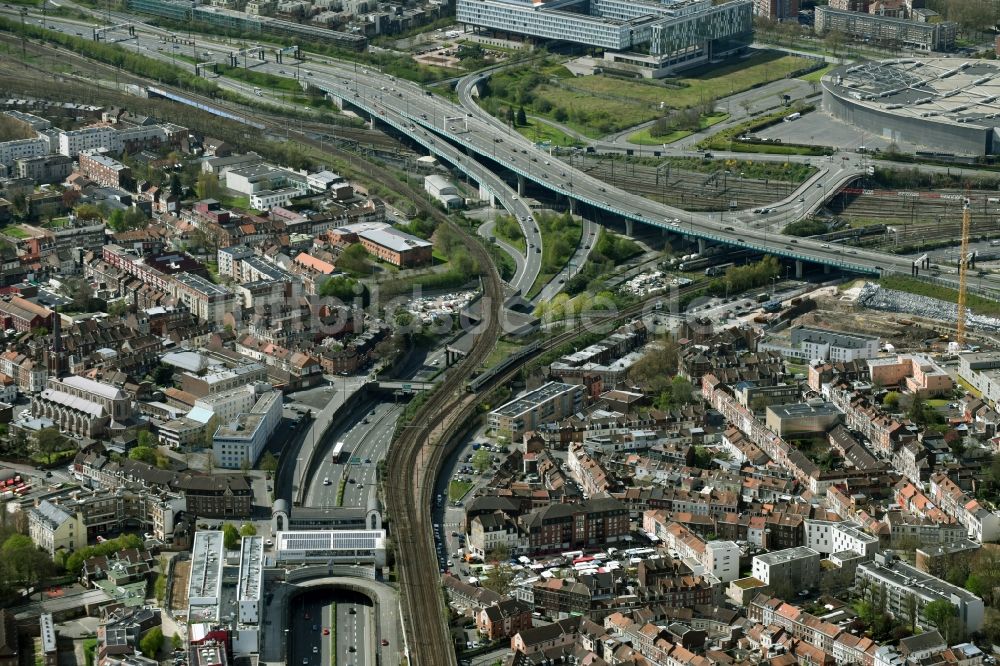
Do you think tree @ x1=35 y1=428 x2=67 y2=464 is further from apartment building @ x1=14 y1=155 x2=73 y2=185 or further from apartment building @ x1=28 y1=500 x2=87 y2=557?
apartment building @ x1=14 y1=155 x2=73 y2=185

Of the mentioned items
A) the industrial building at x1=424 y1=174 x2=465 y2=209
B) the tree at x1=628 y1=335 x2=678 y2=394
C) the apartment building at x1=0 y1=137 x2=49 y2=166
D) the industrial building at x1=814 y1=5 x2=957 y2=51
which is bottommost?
the tree at x1=628 y1=335 x2=678 y2=394

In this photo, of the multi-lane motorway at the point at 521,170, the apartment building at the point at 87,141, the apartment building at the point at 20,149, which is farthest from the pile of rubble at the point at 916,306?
the apartment building at the point at 20,149

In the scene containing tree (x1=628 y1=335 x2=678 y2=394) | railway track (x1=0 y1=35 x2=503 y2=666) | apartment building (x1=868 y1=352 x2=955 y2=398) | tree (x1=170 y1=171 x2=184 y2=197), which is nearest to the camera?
railway track (x1=0 y1=35 x2=503 y2=666)

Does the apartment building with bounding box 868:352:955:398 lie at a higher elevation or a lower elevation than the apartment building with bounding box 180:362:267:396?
higher

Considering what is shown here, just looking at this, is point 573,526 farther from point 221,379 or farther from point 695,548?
point 221,379

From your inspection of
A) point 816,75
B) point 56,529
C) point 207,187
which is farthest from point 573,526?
point 816,75

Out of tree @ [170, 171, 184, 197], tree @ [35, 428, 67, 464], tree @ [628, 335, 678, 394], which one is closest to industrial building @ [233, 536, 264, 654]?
tree @ [35, 428, 67, 464]
